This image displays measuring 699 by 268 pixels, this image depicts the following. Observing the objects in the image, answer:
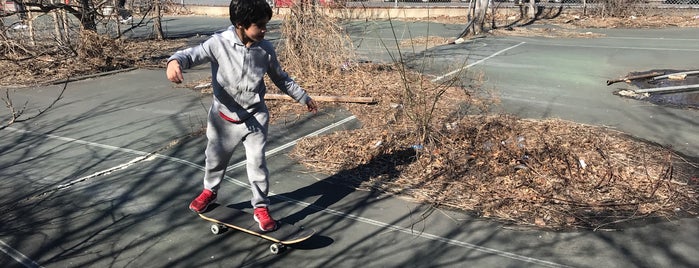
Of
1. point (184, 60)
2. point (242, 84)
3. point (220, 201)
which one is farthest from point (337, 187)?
point (184, 60)

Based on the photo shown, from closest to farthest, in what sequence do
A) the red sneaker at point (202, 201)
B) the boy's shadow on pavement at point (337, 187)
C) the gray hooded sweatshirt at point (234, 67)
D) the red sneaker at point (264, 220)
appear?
the gray hooded sweatshirt at point (234, 67) → the red sneaker at point (264, 220) → the red sneaker at point (202, 201) → the boy's shadow on pavement at point (337, 187)

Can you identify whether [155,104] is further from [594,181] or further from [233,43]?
[594,181]

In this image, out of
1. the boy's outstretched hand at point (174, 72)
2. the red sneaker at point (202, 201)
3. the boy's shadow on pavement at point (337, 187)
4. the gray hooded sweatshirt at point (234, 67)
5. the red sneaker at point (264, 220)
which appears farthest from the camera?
the boy's shadow on pavement at point (337, 187)

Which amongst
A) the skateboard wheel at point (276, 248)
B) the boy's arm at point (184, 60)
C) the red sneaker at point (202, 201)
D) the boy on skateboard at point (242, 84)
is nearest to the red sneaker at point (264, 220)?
the boy on skateboard at point (242, 84)

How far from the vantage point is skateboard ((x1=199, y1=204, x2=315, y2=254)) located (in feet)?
11.1

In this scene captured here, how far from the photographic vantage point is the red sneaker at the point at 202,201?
147 inches

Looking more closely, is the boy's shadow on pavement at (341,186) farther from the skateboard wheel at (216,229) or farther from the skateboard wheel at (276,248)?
the skateboard wheel at (216,229)

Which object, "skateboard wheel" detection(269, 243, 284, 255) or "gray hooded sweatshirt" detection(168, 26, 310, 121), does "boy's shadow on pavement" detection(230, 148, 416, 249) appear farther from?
"gray hooded sweatshirt" detection(168, 26, 310, 121)

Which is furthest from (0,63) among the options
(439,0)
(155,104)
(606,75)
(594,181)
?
(439,0)

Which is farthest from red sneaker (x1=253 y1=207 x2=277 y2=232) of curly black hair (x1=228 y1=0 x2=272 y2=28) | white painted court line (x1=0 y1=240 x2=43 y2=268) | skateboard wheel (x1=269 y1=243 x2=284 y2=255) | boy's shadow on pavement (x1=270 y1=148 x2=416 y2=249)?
white painted court line (x1=0 y1=240 x2=43 y2=268)

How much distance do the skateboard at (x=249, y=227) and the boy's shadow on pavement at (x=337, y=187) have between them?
4.8 inches

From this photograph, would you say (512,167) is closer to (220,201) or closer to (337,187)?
(337,187)

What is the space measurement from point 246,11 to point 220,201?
173cm

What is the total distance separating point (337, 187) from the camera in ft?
14.7
